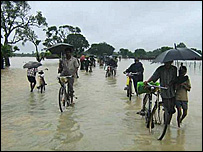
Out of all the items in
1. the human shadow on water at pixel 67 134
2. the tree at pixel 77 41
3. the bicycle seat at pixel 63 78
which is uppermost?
the tree at pixel 77 41

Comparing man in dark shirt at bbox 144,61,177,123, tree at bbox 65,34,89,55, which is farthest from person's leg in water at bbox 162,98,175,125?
tree at bbox 65,34,89,55

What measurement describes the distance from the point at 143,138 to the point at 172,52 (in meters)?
1.82

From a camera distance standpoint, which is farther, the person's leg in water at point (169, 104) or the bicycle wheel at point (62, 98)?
the bicycle wheel at point (62, 98)

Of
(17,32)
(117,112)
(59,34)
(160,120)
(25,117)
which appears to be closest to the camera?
(160,120)

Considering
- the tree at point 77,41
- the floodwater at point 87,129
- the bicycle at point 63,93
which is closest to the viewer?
the floodwater at point 87,129

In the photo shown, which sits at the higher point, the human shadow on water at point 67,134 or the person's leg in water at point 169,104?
the person's leg in water at point 169,104

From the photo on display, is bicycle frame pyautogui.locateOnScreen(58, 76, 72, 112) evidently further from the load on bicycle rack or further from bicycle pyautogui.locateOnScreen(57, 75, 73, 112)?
the load on bicycle rack

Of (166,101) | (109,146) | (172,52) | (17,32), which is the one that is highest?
(17,32)

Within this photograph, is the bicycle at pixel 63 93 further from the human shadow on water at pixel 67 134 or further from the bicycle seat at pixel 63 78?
the human shadow on water at pixel 67 134

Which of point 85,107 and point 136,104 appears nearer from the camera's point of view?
point 85,107

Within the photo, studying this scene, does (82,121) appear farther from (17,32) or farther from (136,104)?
(17,32)

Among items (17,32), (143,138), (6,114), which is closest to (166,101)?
(143,138)

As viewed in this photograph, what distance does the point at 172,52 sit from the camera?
511 cm

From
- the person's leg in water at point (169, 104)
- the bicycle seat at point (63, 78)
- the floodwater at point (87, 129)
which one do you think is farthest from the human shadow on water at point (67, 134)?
the person's leg in water at point (169, 104)
